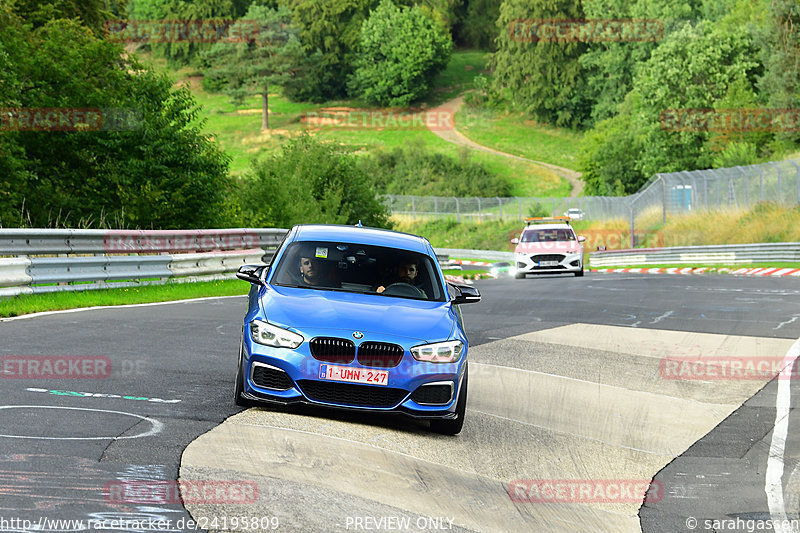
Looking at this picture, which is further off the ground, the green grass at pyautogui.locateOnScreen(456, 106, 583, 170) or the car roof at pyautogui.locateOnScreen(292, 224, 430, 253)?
the car roof at pyautogui.locateOnScreen(292, 224, 430, 253)

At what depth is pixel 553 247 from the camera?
109 feet

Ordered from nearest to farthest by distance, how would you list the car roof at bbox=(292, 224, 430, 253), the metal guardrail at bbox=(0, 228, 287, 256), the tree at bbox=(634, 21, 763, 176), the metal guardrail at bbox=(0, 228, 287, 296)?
the car roof at bbox=(292, 224, 430, 253) < the metal guardrail at bbox=(0, 228, 287, 296) < the metal guardrail at bbox=(0, 228, 287, 256) < the tree at bbox=(634, 21, 763, 176)

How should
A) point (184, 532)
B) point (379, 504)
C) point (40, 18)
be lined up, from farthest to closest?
point (40, 18) → point (379, 504) → point (184, 532)

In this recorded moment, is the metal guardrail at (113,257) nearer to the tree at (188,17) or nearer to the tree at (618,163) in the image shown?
the tree at (618,163)

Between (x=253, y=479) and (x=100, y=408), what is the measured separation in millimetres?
2300

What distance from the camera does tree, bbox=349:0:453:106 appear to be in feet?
442

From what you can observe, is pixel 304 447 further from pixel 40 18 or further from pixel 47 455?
pixel 40 18

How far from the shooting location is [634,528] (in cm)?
650

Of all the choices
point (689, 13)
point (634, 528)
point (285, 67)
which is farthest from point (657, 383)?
point (285, 67)

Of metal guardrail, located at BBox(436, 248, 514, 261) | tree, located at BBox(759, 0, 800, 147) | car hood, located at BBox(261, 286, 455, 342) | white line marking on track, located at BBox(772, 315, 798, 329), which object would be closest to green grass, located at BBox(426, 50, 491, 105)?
tree, located at BBox(759, 0, 800, 147)

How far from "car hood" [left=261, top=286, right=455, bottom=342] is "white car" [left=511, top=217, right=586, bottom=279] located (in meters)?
24.2

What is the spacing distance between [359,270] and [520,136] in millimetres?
114631

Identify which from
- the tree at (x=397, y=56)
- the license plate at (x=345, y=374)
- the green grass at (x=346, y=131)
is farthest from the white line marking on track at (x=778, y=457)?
the tree at (x=397, y=56)

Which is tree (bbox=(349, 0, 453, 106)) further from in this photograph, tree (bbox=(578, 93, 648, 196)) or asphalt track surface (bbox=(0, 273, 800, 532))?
asphalt track surface (bbox=(0, 273, 800, 532))
